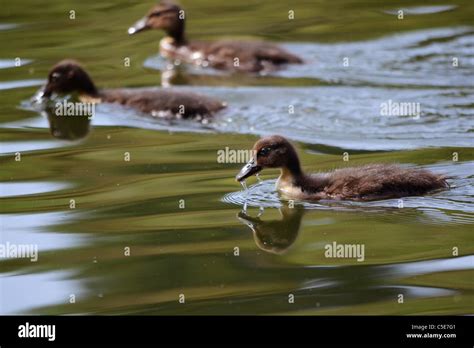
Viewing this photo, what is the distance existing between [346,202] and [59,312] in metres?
2.57

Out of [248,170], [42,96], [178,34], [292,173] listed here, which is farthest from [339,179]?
[178,34]

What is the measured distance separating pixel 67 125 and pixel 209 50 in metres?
2.88

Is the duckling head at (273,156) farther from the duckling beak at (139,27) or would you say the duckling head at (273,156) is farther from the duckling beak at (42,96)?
the duckling beak at (139,27)

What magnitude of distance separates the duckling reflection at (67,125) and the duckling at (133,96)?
34 cm

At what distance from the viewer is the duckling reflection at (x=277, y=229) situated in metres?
8.02

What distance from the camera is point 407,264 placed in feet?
24.6

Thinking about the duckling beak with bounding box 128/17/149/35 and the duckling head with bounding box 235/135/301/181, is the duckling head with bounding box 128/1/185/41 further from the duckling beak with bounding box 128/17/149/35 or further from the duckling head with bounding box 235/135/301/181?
the duckling head with bounding box 235/135/301/181

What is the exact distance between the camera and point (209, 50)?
45.2 ft

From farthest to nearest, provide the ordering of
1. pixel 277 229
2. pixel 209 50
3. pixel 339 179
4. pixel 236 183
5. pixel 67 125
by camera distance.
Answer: pixel 209 50, pixel 67 125, pixel 236 183, pixel 339 179, pixel 277 229

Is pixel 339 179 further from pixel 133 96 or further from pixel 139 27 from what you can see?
pixel 139 27

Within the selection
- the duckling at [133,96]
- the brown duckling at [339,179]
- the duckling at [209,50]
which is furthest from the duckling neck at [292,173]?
the duckling at [209,50]

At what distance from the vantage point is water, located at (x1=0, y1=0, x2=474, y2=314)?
7.24 m

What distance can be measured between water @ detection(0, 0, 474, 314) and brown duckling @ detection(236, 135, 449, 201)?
11cm

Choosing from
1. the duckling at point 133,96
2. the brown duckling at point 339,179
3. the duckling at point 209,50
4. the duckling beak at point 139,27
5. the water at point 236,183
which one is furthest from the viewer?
the duckling beak at point 139,27
